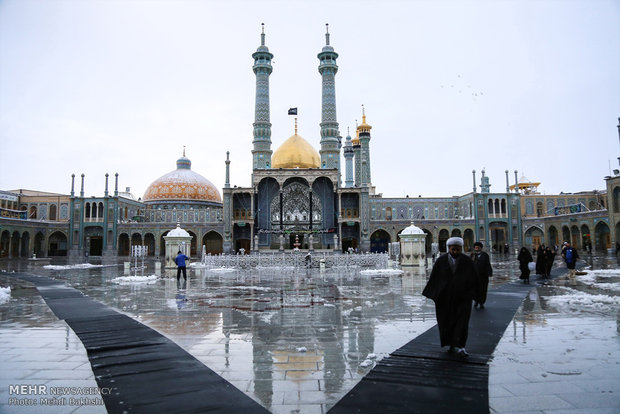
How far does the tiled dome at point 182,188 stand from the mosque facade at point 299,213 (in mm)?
156

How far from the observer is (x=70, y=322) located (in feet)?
21.1

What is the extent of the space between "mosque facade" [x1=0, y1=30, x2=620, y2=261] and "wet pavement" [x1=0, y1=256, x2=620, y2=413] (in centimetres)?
2592

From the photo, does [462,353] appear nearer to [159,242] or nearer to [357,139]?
[159,242]

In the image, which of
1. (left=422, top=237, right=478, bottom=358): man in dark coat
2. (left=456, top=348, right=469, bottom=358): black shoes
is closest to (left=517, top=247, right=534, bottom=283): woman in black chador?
(left=422, top=237, right=478, bottom=358): man in dark coat

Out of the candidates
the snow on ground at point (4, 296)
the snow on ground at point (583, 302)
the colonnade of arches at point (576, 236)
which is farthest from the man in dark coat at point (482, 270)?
the colonnade of arches at point (576, 236)

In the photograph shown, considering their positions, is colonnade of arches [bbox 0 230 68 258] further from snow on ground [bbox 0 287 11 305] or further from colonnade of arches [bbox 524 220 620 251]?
colonnade of arches [bbox 524 220 620 251]

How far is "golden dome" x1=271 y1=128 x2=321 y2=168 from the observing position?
132 ft

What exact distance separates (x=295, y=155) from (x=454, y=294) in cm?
3641

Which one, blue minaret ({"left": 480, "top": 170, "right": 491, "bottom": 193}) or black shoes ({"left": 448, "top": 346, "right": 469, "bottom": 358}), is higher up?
blue minaret ({"left": 480, "top": 170, "right": 491, "bottom": 193})

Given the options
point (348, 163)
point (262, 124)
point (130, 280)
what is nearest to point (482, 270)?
point (130, 280)

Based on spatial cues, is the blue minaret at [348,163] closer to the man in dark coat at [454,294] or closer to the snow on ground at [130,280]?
Result: the snow on ground at [130,280]

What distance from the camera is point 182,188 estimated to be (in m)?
50.9

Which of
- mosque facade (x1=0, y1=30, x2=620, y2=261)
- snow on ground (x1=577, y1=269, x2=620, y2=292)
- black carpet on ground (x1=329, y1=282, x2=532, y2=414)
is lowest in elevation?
black carpet on ground (x1=329, y1=282, x2=532, y2=414)

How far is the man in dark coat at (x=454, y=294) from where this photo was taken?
14.3 feet
